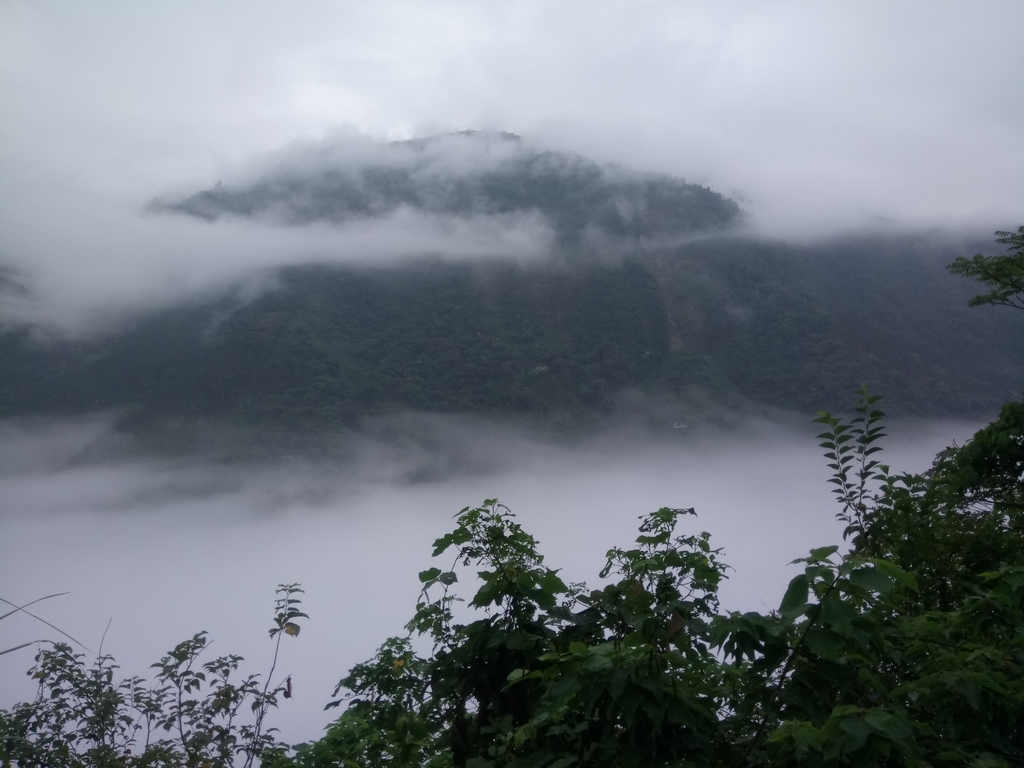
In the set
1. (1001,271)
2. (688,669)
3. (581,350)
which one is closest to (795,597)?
(688,669)

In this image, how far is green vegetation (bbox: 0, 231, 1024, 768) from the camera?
250 centimetres

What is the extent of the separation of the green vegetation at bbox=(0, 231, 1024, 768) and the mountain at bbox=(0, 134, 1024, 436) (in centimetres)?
621

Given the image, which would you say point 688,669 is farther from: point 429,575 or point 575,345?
point 575,345

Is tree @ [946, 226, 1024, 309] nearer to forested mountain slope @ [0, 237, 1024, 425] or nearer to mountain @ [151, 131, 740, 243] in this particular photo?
forested mountain slope @ [0, 237, 1024, 425]

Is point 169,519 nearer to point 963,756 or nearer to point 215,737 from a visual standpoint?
point 215,737

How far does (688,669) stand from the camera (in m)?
3.03

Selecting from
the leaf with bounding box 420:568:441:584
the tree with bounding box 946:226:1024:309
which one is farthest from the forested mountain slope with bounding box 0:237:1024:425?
the leaf with bounding box 420:568:441:584

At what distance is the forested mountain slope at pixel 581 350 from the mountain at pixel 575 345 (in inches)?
2.6

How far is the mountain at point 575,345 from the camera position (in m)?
15.4

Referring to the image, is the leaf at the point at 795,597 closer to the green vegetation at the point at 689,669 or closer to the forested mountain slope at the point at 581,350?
the green vegetation at the point at 689,669

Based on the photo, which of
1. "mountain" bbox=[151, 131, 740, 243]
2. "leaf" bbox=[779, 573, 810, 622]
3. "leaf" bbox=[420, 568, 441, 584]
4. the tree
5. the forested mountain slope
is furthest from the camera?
"mountain" bbox=[151, 131, 740, 243]

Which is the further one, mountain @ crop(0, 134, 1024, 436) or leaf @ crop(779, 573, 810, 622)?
mountain @ crop(0, 134, 1024, 436)

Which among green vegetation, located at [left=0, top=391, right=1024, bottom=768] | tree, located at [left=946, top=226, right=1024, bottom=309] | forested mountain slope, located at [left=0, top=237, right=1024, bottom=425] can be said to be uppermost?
forested mountain slope, located at [left=0, top=237, right=1024, bottom=425]

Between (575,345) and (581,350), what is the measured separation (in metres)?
0.40
